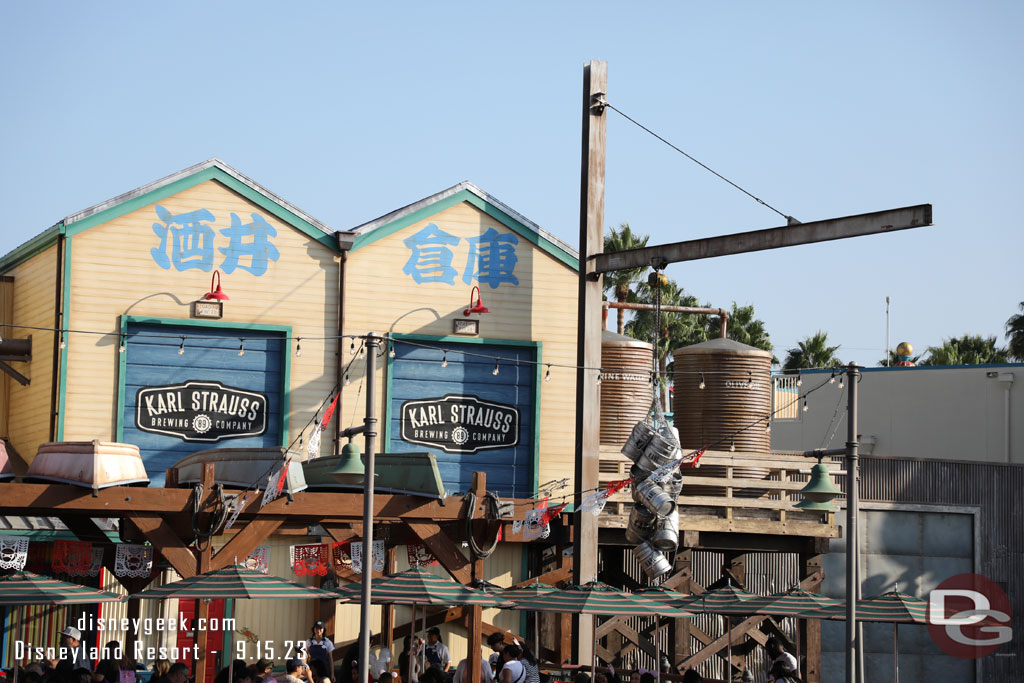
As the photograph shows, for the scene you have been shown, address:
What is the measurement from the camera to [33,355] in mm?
24859

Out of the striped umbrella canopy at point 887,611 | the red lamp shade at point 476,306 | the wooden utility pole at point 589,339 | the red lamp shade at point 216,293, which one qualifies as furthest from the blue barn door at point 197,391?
the striped umbrella canopy at point 887,611

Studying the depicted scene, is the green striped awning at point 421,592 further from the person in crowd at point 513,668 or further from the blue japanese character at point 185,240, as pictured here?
the blue japanese character at point 185,240

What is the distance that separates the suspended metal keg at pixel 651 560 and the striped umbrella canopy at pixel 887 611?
2971 millimetres

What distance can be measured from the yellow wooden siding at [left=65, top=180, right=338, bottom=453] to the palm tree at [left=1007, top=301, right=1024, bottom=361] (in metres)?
43.9

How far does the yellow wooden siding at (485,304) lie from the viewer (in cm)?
2547

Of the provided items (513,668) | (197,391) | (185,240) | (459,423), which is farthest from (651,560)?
(185,240)

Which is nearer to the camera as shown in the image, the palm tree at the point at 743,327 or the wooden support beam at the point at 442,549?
the wooden support beam at the point at 442,549

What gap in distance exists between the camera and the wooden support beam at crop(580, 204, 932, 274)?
69.4 ft

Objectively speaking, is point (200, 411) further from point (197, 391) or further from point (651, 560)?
point (651, 560)

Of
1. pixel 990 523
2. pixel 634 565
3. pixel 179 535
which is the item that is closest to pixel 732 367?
pixel 634 565

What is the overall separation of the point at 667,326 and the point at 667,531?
110 feet

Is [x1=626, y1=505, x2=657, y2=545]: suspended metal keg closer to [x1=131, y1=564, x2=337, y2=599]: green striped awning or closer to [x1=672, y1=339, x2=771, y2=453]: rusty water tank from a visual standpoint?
[x1=672, y1=339, x2=771, y2=453]: rusty water tank

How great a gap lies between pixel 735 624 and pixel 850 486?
9883 millimetres

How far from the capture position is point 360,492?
801 inches
